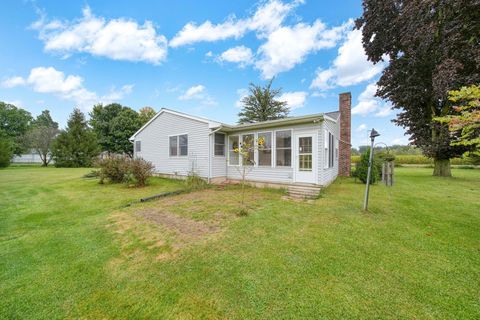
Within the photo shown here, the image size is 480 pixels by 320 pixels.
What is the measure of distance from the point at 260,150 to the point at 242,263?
6433 mm

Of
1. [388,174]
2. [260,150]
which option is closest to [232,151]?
[260,150]

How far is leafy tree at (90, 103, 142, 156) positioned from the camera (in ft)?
84.9

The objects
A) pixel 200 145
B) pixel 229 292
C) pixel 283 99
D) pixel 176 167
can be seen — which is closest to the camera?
pixel 229 292

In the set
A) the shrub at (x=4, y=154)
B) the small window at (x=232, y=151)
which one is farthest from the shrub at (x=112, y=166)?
the shrub at (x=4, y=154)

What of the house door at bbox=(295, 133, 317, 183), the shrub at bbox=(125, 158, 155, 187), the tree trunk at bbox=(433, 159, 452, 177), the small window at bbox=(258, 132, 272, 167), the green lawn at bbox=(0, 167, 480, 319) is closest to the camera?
the green lawn at bbox=(0, 167, 480, 319)

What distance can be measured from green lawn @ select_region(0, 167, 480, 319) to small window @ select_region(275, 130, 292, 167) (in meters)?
3.05

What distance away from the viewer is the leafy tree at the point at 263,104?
22.5 meters

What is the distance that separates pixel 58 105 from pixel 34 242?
27.4 metres

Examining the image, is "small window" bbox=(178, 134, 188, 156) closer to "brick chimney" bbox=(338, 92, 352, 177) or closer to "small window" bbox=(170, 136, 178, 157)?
"small window" bbox=(170, 136, 178, 157)

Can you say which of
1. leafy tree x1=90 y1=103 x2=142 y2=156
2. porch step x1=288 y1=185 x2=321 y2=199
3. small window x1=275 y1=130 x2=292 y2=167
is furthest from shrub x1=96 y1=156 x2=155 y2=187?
leafy tree x1=90 y1=103 x2=142 y2=156

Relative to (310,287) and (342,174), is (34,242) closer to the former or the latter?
(310,287)

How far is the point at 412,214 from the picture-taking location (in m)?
4.99

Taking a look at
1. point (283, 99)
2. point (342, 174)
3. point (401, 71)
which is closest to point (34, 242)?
point (342, 174)

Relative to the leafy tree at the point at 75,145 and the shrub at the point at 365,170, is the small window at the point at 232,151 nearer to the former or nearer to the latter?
the shrub at the point at 365,170
